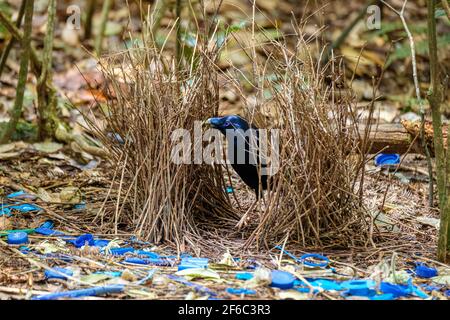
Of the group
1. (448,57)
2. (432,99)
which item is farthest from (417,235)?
(448,57)

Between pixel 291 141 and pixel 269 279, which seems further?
pixel 291 141

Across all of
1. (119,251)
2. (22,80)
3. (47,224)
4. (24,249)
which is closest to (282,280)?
(119,251)

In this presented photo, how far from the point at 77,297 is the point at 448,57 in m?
A: 4.65

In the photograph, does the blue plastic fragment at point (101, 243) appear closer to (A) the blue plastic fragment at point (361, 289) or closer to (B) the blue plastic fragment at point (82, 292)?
(B) the blue plastic fragment at point (82, 292)

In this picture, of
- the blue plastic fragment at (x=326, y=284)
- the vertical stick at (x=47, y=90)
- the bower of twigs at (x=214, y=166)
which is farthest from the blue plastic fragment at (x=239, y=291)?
the vertical stick at (x=47, y=90)

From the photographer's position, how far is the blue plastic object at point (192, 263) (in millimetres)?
2590

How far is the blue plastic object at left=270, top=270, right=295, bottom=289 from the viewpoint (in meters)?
2.38

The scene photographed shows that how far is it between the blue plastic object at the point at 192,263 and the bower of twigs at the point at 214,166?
0.16m

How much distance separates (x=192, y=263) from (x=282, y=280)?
0.40m

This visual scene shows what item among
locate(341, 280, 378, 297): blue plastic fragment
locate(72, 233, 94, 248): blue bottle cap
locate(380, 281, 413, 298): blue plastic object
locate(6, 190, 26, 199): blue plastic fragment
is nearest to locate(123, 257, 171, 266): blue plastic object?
locate(72, 233, 94, 248): blue bottle cap

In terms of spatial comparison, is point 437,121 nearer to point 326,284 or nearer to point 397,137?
point 326,284

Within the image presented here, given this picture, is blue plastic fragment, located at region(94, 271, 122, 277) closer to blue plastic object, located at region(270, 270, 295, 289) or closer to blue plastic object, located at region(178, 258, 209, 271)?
blue plastic object, located at region(178, 258, 209, 271)

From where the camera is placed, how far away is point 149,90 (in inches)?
118
